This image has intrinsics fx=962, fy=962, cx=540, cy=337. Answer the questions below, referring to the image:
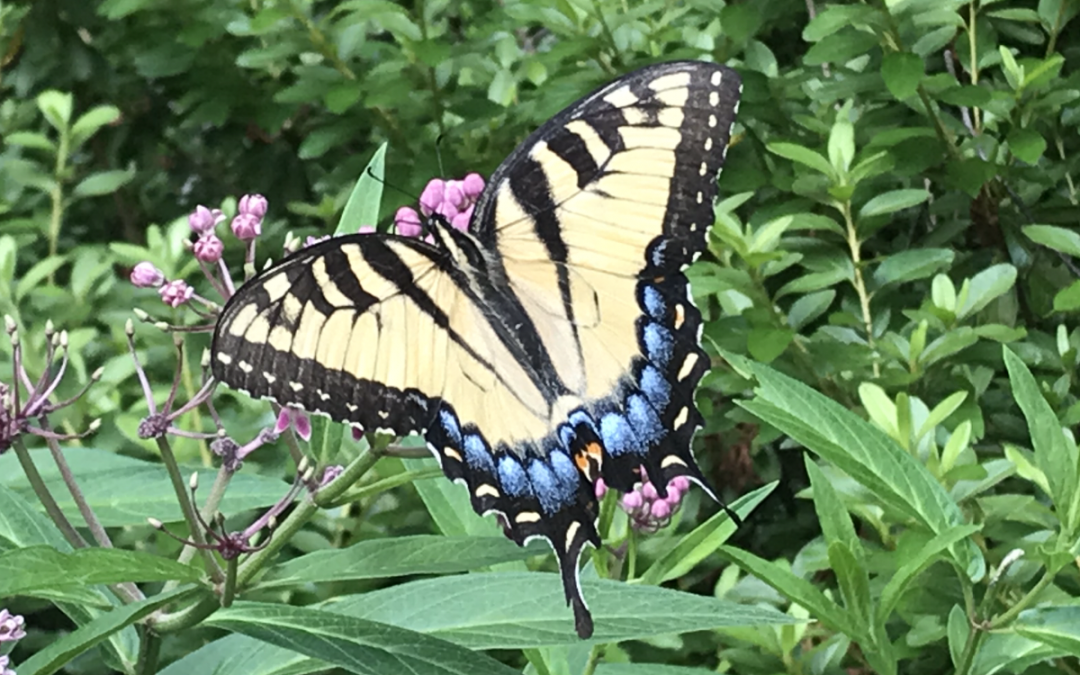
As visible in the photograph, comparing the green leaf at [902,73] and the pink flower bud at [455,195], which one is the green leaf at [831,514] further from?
the green leaf at [902,73]

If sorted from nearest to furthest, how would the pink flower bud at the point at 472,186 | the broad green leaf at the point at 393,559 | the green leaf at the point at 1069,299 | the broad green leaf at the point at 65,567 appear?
the broad green leaf at the point at 65,567 < the broad green leaf at the point at 393,559 < the pink flower bud at the point at 472,186 < the green leaf at the point at 1069,299

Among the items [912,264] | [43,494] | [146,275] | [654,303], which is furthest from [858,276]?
[43,494]

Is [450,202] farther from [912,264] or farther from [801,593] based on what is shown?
[912,264]

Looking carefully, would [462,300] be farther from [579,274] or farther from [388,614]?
[388,614]

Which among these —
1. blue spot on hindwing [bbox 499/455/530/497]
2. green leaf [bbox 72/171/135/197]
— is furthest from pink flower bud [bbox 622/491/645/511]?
green leaf [bbox 72/171/135/197]

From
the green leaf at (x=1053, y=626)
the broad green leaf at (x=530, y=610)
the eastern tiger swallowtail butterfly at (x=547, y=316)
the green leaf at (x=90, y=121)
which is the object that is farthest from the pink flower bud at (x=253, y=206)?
the green leaf at (x=90, y=121)
